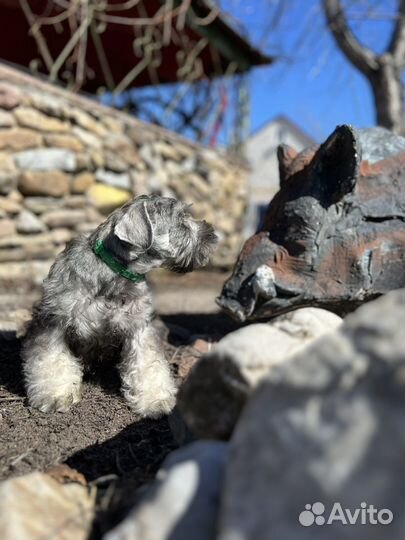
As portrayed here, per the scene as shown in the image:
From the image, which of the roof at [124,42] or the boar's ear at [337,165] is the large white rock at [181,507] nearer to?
the boar's ear at [337,165]

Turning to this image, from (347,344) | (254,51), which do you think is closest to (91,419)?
(347,344)

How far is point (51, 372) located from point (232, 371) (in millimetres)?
2012

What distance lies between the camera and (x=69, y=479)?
245 centimetres

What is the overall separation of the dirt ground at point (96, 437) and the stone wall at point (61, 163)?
10.5 feet

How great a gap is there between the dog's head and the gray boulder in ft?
7.67

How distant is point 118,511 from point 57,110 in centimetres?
718

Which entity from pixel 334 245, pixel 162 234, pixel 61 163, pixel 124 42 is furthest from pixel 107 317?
pixel 124 42

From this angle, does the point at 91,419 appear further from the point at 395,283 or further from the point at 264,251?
the point at 395,283

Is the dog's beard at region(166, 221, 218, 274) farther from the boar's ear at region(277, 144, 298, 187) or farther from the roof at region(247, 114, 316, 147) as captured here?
the roof at region(247, 114, 316, 147)

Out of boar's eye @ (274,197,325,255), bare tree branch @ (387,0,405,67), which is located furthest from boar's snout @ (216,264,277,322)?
bare tree branch @ (387,0,405,67)

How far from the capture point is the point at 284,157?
4.54m

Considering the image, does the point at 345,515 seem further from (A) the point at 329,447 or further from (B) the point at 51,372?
(B) the point at 51,372

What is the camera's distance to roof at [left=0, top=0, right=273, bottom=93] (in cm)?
1013

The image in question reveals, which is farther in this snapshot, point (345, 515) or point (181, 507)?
point (181, 507)
